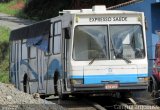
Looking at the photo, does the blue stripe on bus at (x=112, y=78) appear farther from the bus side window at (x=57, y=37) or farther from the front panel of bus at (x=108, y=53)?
the bus side window at (x=57, y=37)

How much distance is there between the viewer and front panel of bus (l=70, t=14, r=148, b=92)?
58.4ft

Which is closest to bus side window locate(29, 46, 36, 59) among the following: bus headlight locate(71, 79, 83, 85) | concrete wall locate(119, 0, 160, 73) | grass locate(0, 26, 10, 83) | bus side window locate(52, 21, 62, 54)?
bus side window locate(52, 21, 62, 54)

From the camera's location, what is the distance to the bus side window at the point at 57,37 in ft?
64.3

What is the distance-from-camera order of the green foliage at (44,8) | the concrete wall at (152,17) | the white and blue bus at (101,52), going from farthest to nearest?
the green foliage at (44,8) → the concrete wall at (152,17) → the white and blue bus at (101,52)

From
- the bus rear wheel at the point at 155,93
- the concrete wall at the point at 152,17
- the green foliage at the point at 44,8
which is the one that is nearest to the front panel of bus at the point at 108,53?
the bus rear wheel at the point at 155,93

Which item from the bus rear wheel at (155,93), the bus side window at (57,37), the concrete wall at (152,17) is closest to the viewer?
the bus rear wheel at (155,93)

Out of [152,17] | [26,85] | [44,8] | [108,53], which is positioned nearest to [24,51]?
[26,85]

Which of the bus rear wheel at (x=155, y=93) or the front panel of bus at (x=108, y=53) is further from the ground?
the front panel of bus at (x=108, y=53)

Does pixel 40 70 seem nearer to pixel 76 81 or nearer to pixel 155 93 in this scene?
pixel 76 81

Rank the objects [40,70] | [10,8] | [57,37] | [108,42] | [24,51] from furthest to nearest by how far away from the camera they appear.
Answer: [10,8]
[24,51]
[40,70]
[57,37]
[108,42]

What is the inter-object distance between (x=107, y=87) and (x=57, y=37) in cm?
309

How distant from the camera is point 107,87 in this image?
1783cm

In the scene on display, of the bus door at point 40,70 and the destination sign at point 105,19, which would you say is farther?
the bus door at point 40,70

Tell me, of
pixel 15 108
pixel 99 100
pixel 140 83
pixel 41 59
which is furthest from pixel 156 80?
pixel 15 108
